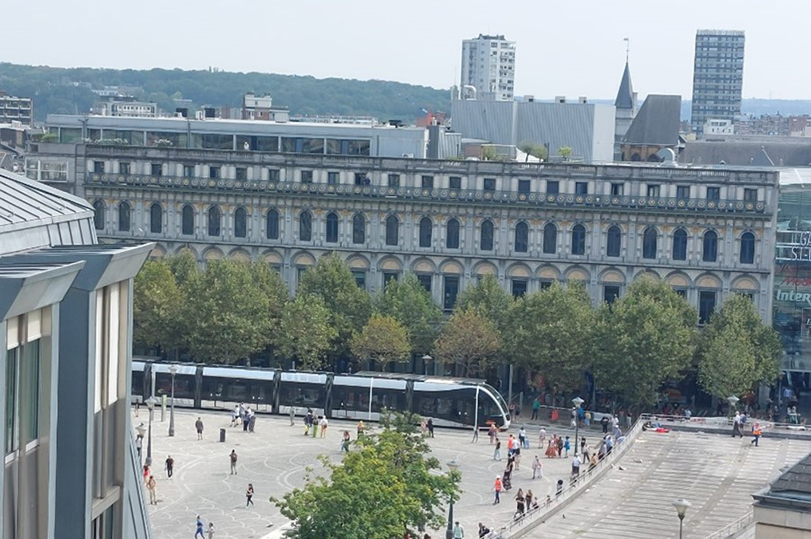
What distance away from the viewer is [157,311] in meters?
94.2

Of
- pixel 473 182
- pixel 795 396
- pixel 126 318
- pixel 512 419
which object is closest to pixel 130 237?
pixel 473 182

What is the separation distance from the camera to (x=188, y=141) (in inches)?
4626

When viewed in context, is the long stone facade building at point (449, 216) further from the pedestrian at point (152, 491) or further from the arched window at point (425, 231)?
the pedestrian at point (152, 491)

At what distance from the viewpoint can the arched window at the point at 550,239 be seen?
102062 millimetres

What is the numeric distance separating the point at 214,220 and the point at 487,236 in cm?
1738

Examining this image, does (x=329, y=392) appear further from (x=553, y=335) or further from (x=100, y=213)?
(x=100, y=213)

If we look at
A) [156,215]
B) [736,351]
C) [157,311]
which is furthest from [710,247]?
[156,215]

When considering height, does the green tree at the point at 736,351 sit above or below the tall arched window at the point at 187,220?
below

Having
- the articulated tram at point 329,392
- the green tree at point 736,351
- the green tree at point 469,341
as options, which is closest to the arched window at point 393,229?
the green tree at point 469,341

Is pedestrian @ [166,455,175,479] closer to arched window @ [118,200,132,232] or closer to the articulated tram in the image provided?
the articulated tram

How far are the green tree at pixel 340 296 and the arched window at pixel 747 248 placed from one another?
21.7 metres

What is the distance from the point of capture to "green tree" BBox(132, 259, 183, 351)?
9438cm

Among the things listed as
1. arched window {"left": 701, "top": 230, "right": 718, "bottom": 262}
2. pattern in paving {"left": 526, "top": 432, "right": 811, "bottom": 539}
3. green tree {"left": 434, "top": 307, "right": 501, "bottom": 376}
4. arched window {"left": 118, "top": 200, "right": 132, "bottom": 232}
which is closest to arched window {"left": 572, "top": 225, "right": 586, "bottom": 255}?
arched window {"left": 701, "top": 230, "right": 718, "bottom": 262}

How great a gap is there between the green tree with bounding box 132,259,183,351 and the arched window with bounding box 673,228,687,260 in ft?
93.9
